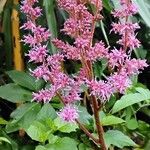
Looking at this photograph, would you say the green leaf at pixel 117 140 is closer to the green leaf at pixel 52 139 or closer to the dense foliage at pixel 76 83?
the dense foliage at pixel 76 83

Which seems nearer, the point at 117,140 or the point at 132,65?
the point at 132,65

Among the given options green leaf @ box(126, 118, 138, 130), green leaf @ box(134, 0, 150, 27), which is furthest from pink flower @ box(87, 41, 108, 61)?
green leaf @ box(126, 118, 138, 130)

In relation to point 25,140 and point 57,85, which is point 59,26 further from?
point 57,85

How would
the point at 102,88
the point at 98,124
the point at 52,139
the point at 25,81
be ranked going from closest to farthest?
the point at 102,88 < the point at 98,124 < the point at 52,139 < the point at 25,81

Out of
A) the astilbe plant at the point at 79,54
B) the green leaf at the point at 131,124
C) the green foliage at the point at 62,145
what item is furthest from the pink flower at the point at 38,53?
the green leaf at the point at 131,124

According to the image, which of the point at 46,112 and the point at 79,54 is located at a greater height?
the point at 79,54

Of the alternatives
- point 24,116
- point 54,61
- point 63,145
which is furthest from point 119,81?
point 24,116

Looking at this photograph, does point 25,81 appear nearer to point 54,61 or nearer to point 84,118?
point 84,118
